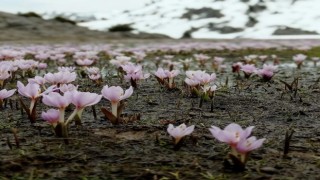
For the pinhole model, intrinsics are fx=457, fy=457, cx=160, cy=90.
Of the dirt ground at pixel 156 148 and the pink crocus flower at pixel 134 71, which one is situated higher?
the pink crocus flower at pixel 134 71

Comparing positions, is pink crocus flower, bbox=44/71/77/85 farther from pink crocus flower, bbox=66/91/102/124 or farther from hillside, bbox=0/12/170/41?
hillside, bbox=0/12/170/41

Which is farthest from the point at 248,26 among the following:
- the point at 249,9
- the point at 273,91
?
the point at 273,91

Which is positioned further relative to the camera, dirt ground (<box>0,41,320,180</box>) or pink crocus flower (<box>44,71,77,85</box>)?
pink crocus flower (<box>44,71,77,85</box>)

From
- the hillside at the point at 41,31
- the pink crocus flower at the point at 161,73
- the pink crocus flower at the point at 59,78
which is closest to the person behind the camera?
the pink crocus flower at the point at 59,78

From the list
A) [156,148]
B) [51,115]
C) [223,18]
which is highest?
[223,18]

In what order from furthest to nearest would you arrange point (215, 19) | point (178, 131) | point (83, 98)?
point (215, 19) → point (83, 98) → point (178, 131)

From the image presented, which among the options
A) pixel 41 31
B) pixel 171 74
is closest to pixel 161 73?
pixel 171 74

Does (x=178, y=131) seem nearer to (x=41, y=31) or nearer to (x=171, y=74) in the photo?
(x=171, y=74)

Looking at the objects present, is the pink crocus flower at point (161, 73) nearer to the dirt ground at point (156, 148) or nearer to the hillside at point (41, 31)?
the dirt ground at point (156, 148)

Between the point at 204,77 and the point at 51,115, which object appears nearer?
the point at 51,115

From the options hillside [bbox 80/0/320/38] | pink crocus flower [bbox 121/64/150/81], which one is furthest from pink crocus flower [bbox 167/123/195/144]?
hillside [bbox 80/0/320/38]

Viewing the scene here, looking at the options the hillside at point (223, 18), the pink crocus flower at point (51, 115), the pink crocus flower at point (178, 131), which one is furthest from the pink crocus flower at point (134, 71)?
the hillside at point (223, 18)
